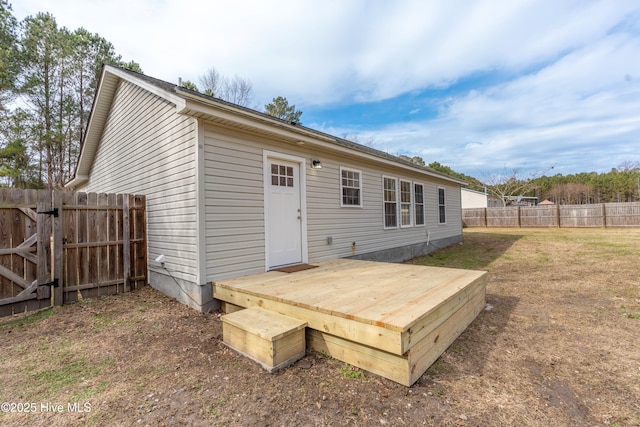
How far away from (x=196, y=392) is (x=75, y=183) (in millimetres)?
11993

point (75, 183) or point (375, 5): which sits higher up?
point (375, 5)

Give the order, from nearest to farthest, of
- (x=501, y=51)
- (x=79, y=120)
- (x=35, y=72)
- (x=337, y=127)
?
1. (x=501, y=51)
2. (x=35, y=72)
3. (x=79, y=120)
4. (x=337, y=127)

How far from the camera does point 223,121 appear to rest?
414 cm

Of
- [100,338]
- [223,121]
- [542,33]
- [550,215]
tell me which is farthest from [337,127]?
[100,338]

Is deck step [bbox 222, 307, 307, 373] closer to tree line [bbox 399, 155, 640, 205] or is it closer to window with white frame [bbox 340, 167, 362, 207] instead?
window with white frame [bbox 340, 167, 362, 207]

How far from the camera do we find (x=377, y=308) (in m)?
2.63

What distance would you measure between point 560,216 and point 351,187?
1867 cm

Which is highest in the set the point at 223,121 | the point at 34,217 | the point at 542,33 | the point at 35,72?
the point at 35,72

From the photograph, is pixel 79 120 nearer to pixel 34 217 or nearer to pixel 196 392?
pixel 34 217

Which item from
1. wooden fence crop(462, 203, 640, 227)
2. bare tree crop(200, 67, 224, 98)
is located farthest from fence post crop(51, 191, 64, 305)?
wooden fence crop(462, 203, 640, 227)

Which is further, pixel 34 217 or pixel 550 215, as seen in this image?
pixel 550 215

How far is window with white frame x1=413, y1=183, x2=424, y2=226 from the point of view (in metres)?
9.35

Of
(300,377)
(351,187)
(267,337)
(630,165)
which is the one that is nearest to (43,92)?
(351,187)

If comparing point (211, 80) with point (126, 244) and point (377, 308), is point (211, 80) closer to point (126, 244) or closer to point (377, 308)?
point (126, 244)
